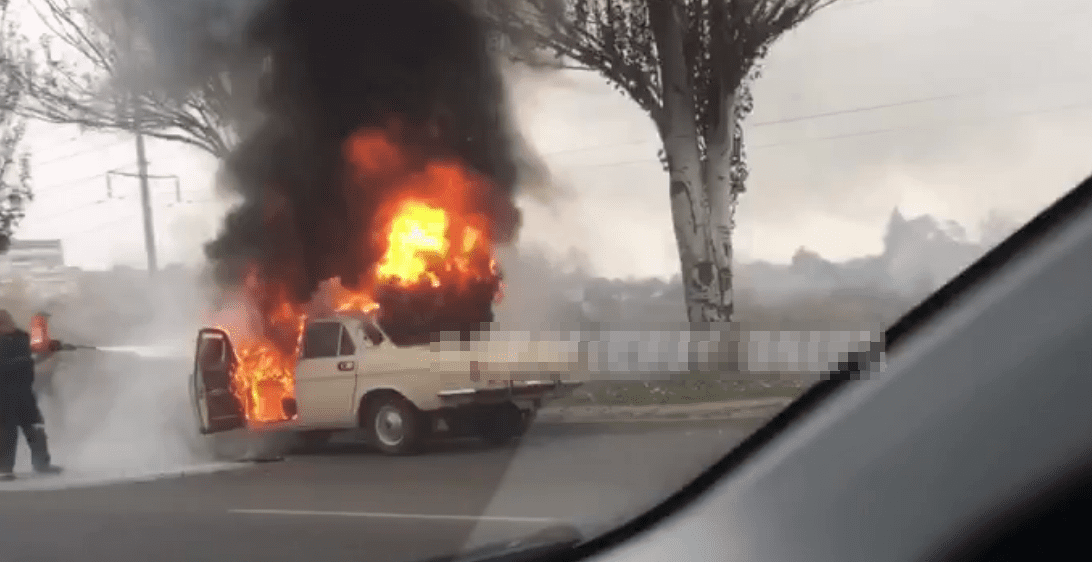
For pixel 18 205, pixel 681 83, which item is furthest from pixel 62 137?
pixel 681 83

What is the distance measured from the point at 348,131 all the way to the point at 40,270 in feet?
2.29

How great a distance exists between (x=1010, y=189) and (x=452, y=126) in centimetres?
99

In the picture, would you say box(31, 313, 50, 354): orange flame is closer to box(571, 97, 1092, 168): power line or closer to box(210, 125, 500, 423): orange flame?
box(210, 125, 500, 423): orange flame

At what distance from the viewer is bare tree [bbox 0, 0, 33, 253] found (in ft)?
7.28

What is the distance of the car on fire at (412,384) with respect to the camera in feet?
6.56

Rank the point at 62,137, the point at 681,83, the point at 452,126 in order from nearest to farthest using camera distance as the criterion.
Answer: the point at 681,83
the point at 452,126
the point at 62,137

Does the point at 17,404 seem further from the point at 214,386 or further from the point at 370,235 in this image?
the point at 370,235

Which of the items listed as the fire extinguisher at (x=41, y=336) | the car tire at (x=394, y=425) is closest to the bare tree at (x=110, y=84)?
the fire extinguisher at (x=41, y=336)

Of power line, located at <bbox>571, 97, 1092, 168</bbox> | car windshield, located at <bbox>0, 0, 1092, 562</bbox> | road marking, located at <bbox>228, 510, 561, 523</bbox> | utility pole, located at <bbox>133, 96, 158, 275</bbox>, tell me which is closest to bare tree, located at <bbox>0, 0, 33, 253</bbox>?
car windshield, located at <bbox>0, 0, 1092, 562</bbox>

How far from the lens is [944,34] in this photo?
1596 millimetres

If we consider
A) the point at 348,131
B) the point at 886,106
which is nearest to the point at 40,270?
the point at 348,131

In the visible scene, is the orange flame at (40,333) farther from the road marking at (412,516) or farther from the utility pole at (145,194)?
the road marking at (412,516)

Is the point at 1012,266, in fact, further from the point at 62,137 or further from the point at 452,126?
the point at 62,137

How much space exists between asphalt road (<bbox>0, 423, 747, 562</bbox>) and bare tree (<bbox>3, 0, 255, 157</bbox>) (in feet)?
2.16
